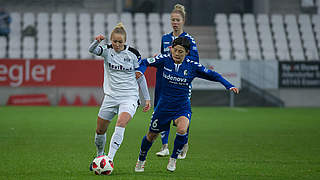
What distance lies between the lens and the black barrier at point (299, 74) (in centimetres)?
2644

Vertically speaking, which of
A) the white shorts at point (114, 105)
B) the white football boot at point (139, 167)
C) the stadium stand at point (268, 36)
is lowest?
the white football boot at point (139, 167)

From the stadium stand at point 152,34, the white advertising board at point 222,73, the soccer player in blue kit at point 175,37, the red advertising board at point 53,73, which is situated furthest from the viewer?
the stadium stand at point 152,34

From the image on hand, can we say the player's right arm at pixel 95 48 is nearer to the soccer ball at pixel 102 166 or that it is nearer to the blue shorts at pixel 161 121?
the blue shorts at pixel 161 121

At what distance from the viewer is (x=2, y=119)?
1733 cm

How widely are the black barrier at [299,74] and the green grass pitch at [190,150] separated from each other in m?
8.16

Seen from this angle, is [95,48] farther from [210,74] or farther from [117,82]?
[210,74]

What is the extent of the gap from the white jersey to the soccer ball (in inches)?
40.2

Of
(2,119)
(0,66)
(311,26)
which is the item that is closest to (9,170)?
(2,119)

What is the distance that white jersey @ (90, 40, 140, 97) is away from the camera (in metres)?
8.23

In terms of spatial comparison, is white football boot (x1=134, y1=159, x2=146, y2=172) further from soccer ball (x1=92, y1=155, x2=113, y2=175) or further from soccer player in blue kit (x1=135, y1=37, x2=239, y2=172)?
soccer ball (x1=92, y1=155, x2=113, y2=175)

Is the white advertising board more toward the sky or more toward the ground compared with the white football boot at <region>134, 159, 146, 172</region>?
more toward the sky

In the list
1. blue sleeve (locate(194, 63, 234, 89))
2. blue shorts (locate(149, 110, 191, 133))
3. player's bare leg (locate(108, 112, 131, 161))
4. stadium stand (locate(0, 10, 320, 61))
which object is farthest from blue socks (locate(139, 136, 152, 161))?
stadium stand (locate(0, 10, 320, 61))

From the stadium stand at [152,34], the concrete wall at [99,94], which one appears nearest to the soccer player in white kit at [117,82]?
the concrete wall at [99,94]

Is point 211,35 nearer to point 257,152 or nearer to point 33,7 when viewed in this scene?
point 33,7
